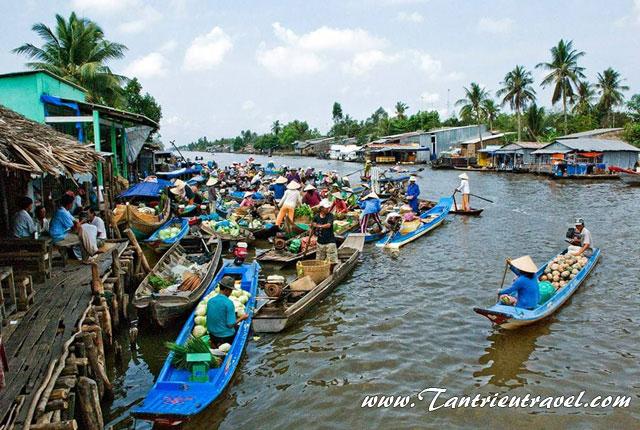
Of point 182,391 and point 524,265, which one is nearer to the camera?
point 182,391

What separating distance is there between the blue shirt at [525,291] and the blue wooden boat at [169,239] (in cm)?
896

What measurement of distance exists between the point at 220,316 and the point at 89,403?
2236 millimetres

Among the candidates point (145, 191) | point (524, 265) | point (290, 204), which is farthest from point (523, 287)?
point (145, 191)

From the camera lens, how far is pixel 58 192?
1580 centimetres

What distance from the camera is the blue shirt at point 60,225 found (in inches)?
378

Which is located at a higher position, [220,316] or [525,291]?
[220,316]

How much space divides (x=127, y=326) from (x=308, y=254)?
17.8 ft

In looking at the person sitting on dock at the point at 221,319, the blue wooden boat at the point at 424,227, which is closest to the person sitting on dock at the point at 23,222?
the person sitting on dock at the point at 221,319

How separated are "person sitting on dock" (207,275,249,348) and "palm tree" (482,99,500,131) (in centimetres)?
5850

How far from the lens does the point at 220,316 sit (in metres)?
7.48

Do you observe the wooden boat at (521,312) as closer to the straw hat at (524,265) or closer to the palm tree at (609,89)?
the straw hat at (524,265)

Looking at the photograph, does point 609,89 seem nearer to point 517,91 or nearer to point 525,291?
point 517,91

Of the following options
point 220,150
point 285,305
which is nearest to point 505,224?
point 285,305

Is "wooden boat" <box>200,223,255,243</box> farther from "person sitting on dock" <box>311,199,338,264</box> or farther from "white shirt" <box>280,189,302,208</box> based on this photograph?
"person sitting on dock" <box>311,199,338,264</box>
